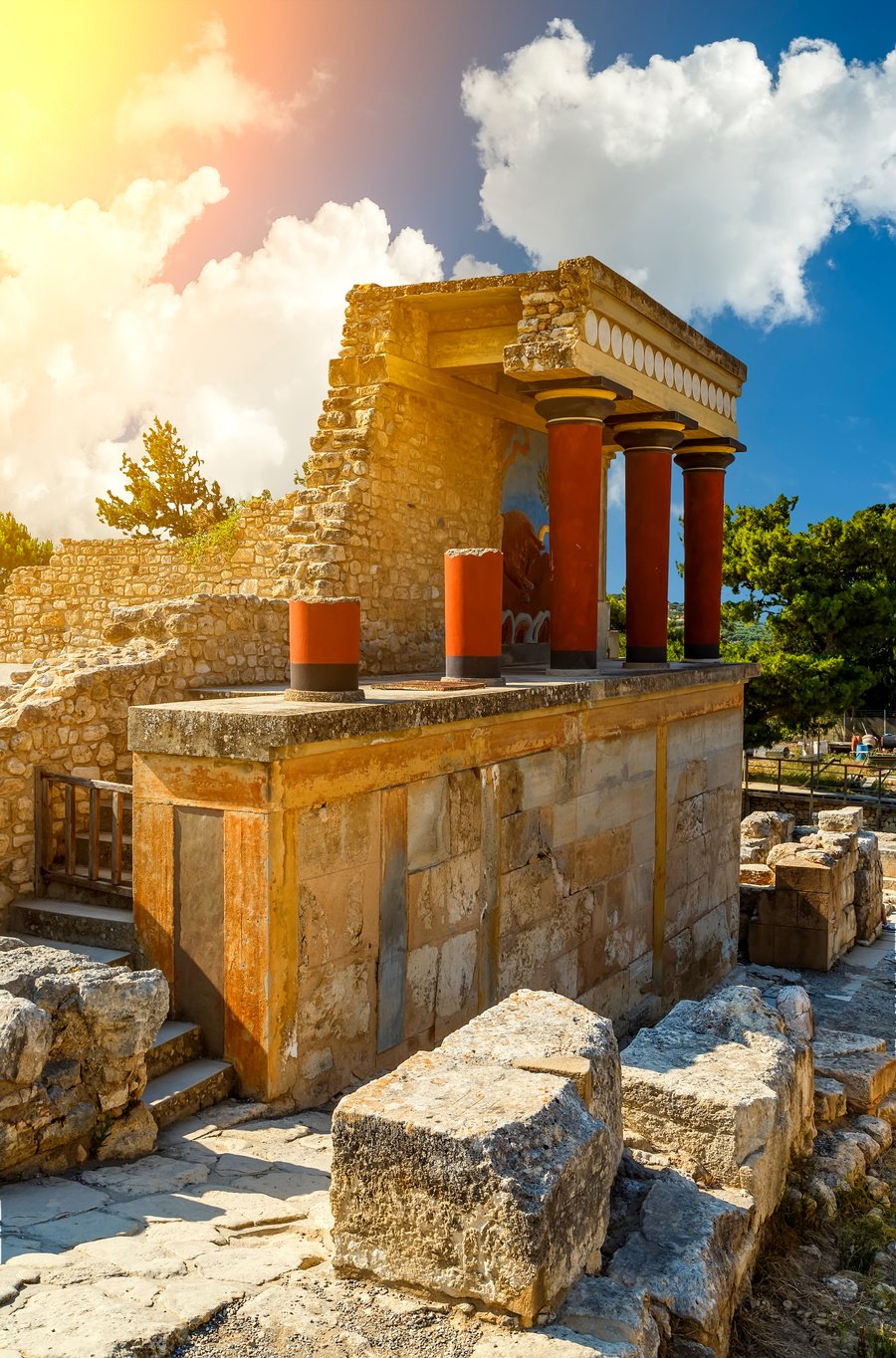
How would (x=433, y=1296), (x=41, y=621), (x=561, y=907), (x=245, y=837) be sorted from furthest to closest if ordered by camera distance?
(x=41, y=621) < (x=561, y=907) < (x=245, y=837) < (x=433, y=1296)

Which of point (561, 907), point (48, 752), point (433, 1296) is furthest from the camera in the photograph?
point (561, 907)

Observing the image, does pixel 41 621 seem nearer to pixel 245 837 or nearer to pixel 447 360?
pixel 447 360

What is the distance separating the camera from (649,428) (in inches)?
482

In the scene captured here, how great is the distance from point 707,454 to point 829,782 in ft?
53.4

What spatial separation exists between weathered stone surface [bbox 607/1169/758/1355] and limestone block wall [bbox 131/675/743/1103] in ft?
6.75

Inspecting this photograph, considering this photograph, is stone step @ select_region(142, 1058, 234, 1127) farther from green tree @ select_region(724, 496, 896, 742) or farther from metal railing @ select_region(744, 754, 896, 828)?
green tree @ select_region(724, 496, 896, 742)

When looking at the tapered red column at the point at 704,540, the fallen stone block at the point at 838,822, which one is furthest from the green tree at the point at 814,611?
the tapered red column at the point at 704,540

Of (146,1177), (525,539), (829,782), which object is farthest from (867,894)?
(829,782)

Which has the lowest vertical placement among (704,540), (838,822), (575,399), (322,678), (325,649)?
(838,822)

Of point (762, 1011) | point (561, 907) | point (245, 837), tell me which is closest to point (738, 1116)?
point (762, 1011)

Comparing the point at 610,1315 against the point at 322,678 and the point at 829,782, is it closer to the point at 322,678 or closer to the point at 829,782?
the point at 322,678

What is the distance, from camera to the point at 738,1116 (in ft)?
15.4

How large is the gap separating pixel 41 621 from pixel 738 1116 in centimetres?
1175

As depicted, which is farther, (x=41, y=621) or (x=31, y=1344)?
(x=41, y=621)
